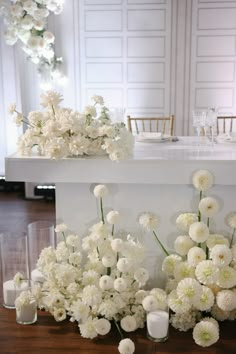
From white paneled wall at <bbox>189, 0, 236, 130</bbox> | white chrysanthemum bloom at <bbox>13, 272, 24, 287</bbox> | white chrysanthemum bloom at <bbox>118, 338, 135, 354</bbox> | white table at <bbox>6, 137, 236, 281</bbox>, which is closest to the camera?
white chrysanthemum bloom at <bbox>118, 338, 135, 354</bbox>

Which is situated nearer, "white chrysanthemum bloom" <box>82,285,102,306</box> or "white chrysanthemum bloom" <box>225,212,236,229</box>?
"white chrysanthemum bloom" <box>82,285,102,306</box>

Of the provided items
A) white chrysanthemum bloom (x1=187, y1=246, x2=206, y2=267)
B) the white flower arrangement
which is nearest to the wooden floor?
white chrysanthemum bloom (x1=187, y1=246, x2=206, y2=267)

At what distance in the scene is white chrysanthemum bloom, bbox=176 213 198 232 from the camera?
2281mm

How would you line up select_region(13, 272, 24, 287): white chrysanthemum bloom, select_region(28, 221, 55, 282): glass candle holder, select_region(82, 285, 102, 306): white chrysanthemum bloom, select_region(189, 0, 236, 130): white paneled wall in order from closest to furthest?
select_region(82, 285, 102, 306): white chrysanthemum bloom → select_region(13, 272, 24, 287): white chrysanthemum bloom → select_region(28, 221, 55, 282): glass candle holder → select_region(189, 0, 236, 130): white paneled wall

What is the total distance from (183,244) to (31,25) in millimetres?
2975

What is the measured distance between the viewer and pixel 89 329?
2174 millimetres

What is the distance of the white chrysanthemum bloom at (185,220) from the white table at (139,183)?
0.08 m

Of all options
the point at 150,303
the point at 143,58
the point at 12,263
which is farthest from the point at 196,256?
the point at 143,58

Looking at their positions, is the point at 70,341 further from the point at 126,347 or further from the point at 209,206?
the point at 209,206

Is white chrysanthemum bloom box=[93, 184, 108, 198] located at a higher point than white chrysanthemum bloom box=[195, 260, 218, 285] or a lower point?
higher

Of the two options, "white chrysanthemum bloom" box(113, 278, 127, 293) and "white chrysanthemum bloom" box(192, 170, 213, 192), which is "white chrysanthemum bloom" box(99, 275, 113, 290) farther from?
"white chrysanthemum bloom" box(192, 170, 213, 192)

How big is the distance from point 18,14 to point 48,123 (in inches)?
97.8

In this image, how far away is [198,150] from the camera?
99.7 inches

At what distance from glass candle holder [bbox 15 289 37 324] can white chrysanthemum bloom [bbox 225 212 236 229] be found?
1010 mm
